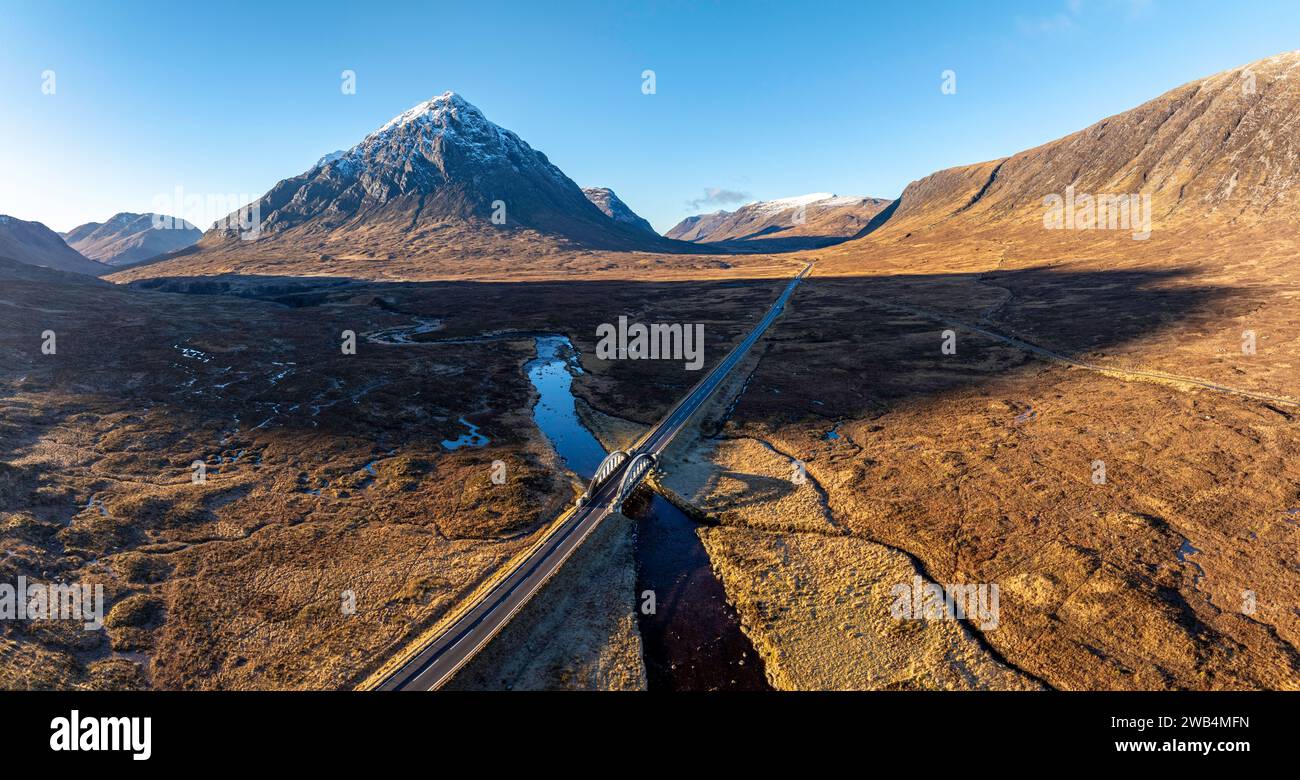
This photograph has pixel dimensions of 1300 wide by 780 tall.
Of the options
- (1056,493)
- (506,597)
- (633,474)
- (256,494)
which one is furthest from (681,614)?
(256,494)

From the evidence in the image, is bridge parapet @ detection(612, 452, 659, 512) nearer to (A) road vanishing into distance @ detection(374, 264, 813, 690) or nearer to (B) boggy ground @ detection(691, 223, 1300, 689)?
(A) road vanishing into distance @ detection(374, 264, 813, 690)

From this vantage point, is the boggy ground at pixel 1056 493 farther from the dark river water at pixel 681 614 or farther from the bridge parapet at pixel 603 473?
the bridge parapet at pixel 603 473

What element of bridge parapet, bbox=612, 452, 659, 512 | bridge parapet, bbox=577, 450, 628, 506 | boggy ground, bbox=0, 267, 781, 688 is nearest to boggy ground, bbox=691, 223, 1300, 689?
bridge parapet, bbox=612, 452, 659, 512

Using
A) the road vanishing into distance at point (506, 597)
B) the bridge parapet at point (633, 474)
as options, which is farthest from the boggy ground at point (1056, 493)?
the road vanishing into distance at point (506, 597)

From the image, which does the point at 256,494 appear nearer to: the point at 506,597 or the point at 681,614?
the point at 506,597

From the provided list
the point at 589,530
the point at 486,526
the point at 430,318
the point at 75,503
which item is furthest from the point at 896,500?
the point at 430,318
